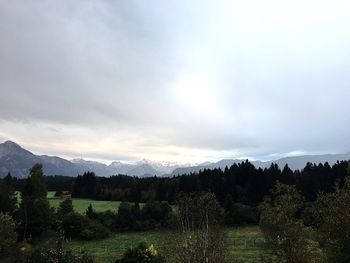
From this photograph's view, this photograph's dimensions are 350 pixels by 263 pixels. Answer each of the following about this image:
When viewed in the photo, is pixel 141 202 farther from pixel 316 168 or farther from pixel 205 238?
pixel 205 238

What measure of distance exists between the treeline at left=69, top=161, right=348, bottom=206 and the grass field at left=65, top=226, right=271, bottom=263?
2244 cm

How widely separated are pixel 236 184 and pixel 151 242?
56.7 meters

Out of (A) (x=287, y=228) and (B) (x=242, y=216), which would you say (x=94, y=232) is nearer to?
(B) (x=242, y=216)

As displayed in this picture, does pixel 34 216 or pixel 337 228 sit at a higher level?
pixel 337 228

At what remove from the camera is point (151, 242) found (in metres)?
81.9

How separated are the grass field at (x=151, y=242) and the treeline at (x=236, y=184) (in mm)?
22435

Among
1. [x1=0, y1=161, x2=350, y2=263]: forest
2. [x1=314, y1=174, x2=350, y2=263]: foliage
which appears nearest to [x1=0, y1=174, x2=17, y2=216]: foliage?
[x1=0, y1=161, x2=350, y2=263]: forest

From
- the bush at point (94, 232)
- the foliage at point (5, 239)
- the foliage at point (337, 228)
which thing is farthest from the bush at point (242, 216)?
the foliage at point (337, 228)

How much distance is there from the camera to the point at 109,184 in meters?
173

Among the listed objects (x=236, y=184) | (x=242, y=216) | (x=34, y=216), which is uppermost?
(x=236, y=184)

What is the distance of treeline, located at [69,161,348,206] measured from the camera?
117938 mm

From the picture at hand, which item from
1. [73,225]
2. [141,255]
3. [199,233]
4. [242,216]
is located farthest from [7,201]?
[199,233]

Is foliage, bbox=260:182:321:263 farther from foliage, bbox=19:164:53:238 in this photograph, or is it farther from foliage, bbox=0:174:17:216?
foliage, bbox=0:174:17:216

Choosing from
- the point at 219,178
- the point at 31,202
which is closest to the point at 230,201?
the point at 219,178
